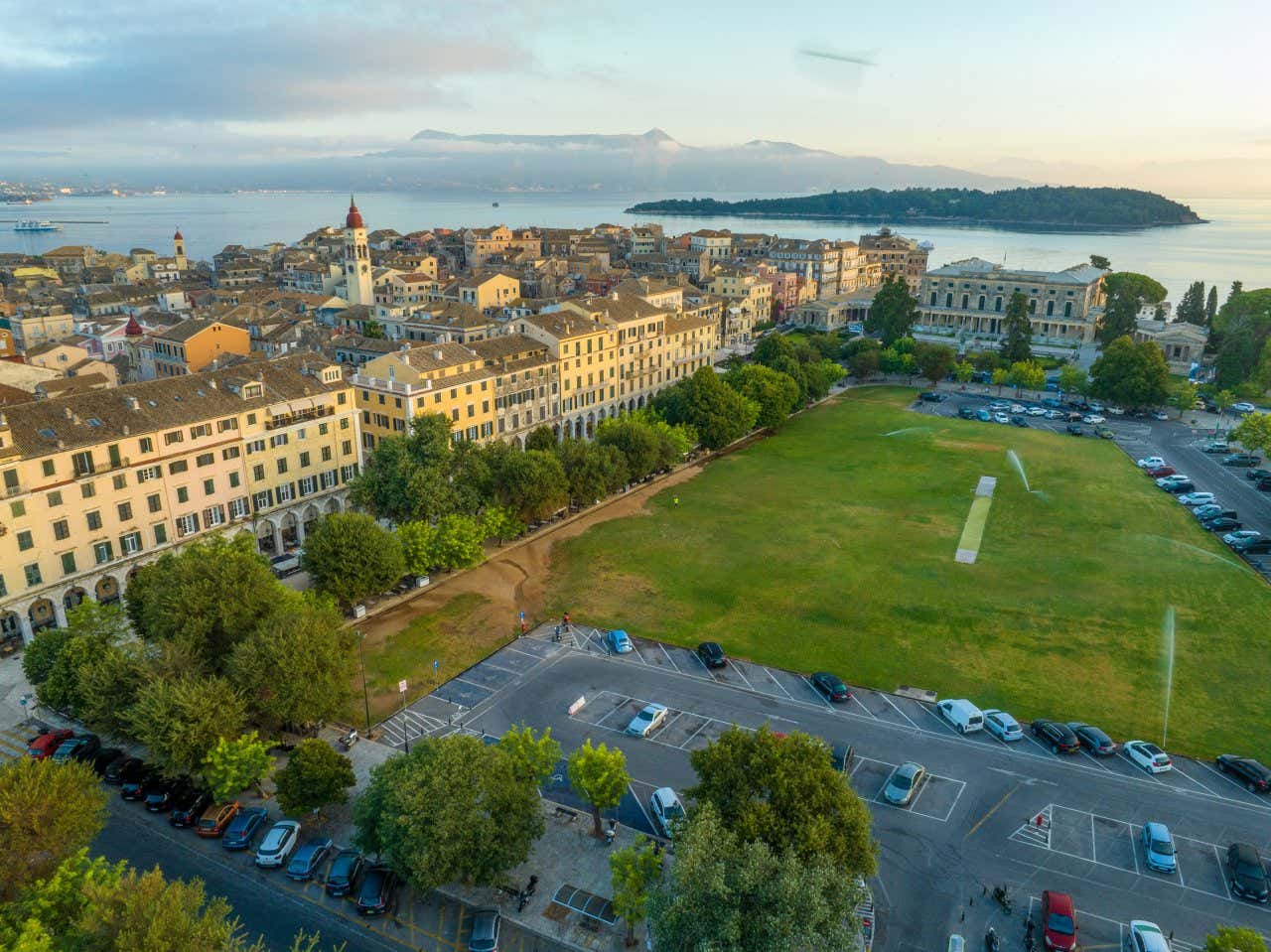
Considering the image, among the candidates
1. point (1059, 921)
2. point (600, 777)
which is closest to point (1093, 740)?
point (1059, 921)

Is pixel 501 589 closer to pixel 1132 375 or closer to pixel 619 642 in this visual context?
pixel 619 642

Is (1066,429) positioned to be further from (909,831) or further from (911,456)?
(909,831)

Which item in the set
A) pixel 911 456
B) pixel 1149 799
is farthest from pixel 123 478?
pixel 911 456

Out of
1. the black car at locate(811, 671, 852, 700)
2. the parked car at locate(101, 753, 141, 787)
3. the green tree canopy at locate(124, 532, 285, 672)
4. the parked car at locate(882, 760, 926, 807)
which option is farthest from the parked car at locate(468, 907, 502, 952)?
the black car at locate(811, 671, 852, 700)

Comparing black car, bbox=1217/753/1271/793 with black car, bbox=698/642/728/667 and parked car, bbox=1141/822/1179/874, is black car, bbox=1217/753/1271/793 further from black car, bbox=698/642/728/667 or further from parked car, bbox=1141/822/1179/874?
black car, bbox=698/642/728/667

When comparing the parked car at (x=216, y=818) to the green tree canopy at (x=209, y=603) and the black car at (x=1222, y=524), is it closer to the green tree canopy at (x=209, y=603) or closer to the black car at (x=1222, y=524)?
the green tree canopy at (x=209, y=603)

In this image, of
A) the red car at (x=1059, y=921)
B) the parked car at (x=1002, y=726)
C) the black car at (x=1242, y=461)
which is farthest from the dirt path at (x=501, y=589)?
the black car at (x=1242, y=461)
